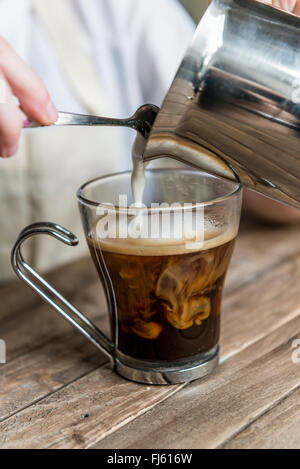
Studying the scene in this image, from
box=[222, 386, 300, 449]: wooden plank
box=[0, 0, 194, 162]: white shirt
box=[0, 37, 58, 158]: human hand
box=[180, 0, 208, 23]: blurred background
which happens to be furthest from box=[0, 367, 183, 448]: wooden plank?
box=[180, 0, 208, 23]: blurred background

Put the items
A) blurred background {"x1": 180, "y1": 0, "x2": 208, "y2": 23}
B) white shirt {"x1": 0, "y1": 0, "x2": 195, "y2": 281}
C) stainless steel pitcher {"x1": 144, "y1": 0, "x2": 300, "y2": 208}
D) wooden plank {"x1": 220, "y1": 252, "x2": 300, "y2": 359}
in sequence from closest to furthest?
stainless steel pitcher {"x1": 144, "y1": 0, "x2": 300, "y2": 208}
wooden plank {"x1": 220, "y1": 252, "x2": 300, "y2": 359}
white shirt {"x1": 0, "y1": 0, "x2": 195, "y2": 281}
blurred background {"x1": 180, "y1": 0, "x2": 208, "y2": 23}

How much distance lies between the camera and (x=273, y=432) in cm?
54

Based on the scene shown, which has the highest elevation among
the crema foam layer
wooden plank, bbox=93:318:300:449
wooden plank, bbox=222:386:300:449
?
the crema foam layer

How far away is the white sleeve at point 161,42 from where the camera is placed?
1.25 metres

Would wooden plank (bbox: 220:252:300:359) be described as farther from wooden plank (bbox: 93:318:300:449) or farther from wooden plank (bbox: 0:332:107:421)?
wooden plank (bbox: 0:332:107:421)

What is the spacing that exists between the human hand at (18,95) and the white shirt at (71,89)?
1.91ft

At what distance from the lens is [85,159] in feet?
4.04

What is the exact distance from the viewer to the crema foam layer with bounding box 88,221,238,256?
1.97 ft

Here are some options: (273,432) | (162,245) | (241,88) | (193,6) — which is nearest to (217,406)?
(273,432)

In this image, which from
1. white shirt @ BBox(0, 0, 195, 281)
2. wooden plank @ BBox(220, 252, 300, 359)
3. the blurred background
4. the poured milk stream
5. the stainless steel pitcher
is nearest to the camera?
the stainless steel pitcher

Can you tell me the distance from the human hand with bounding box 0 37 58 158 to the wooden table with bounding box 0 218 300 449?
0.27 meters
